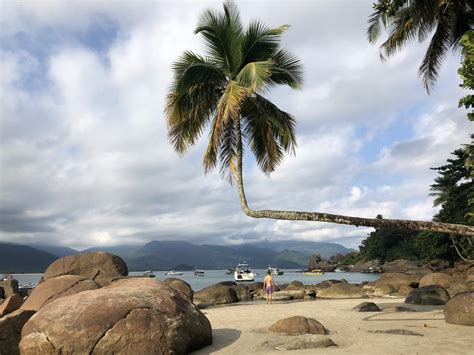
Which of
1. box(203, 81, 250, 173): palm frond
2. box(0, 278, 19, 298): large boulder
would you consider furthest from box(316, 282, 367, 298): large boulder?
box(0, 278, 19, 298): large boulder

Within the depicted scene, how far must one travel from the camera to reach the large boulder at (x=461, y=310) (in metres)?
12.8

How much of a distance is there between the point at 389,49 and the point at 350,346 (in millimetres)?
12711

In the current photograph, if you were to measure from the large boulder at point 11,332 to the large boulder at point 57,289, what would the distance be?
2024mm

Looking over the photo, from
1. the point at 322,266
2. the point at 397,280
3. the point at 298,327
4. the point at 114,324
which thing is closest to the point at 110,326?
the point at 114,324

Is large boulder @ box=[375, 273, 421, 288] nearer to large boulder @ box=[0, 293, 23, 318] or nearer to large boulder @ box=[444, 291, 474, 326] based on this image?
large boulder @ box=[444, 291, 474, 326]

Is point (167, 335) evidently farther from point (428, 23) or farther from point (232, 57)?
point (428, 23)

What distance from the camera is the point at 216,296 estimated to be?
2731 centimetres

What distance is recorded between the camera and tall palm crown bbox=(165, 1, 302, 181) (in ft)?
47.1

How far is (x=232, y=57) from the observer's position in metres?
14.6

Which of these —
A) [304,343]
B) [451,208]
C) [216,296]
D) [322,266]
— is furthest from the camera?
[322,266]

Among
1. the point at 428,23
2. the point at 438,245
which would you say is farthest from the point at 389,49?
the point at 438,245

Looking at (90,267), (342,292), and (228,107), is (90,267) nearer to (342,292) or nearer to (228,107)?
(342,292)

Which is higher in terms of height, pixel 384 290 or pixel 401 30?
pixel 401 30

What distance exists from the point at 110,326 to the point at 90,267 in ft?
61.8
